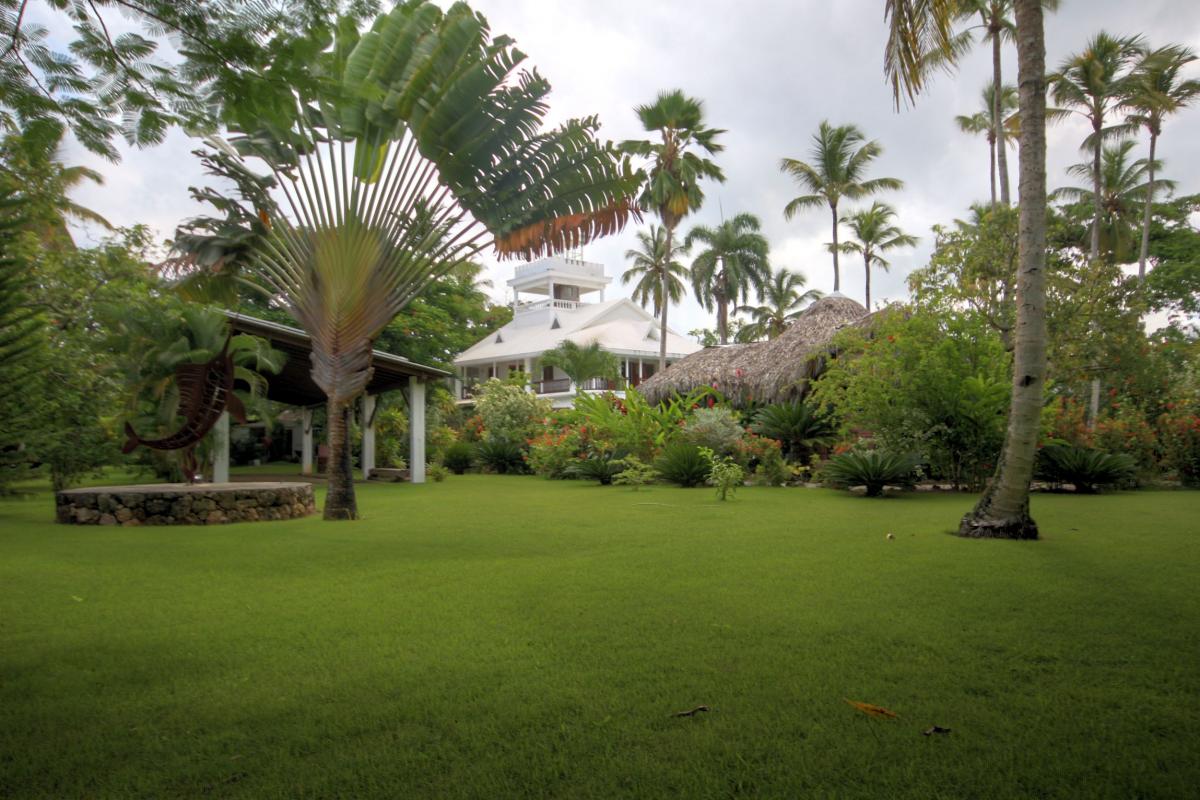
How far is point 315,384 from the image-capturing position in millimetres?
18797

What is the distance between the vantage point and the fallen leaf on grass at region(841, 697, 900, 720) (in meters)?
3.28

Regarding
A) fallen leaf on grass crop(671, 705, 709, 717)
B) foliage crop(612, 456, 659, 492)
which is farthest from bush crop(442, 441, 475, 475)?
fallen leaf on grass crop(671, 705, 709, 717)

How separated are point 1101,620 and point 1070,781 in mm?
2425

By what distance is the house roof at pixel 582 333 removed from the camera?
3812 cm

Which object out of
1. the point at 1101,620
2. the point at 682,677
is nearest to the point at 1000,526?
the point at 1101,620

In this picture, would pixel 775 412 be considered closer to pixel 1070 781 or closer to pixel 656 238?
pixel 1070 781

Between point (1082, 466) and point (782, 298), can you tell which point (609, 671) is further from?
point (782, 298)

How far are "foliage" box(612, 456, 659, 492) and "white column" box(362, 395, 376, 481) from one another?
883 cm

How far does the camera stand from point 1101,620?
15.4ft

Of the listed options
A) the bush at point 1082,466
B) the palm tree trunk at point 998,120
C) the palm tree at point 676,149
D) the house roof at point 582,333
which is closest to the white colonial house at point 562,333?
the house roof at point 582,333

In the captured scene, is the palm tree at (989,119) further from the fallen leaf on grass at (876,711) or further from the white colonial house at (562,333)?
the fallen leaf on grass at (876,711)

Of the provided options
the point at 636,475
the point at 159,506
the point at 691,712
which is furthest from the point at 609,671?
the point at 636,475

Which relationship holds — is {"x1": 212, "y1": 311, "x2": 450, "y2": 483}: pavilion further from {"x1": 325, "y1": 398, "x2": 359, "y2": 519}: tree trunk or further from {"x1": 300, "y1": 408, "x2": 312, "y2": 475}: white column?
{"x1": 325, "y1": 398, "x2": 359, "y2": 519}: tree trunk

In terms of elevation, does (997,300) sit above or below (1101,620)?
above
